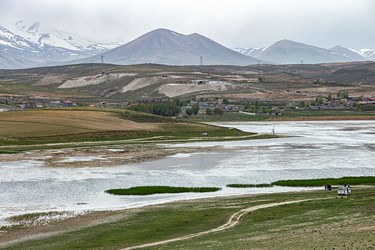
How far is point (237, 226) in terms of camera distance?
4603cm

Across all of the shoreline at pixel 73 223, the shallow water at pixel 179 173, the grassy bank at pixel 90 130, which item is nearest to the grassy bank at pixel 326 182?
the shallow water at pixel 179 173

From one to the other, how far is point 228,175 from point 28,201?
26.6m

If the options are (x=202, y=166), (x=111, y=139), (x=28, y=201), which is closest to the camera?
(x=28, y=201)

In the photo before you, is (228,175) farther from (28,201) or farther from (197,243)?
(197,243)

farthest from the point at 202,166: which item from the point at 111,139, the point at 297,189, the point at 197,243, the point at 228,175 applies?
the point at 197,243

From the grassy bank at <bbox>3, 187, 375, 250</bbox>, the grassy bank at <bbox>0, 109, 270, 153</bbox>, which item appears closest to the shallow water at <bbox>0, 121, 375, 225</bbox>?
the grassy bank at <bbox>3, 187, 375, 250</bbox>

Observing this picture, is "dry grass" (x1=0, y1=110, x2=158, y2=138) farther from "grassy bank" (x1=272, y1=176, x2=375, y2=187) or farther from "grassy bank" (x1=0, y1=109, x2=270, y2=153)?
"grassy bank" (x1=272, y1=176, x2=375, y2=187)

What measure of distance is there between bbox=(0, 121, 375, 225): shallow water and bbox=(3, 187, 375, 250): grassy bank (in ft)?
23.4

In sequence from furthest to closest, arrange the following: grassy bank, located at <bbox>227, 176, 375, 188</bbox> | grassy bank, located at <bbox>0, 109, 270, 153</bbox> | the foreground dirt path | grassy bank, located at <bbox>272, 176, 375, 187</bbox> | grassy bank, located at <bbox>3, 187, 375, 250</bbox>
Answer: grassy bank, located at <bbox>0, 109, 270, 153</bbox>, grassy bank, located at <bbox>272, 176, 375, 187</bbox>, grassy bank, located at <bbox>227, 176, 375, 188</bbox>, the foreground dirt path, grassy bank, located at <bbox>3, 187, 375, 250</bbox>

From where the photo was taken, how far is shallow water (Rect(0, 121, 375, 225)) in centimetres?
6212

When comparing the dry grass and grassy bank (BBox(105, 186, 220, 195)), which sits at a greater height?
the dry grass

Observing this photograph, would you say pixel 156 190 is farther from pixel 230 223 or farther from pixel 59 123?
pixel 59 123

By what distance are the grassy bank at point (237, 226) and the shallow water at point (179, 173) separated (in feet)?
23.4

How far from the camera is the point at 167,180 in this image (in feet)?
250
